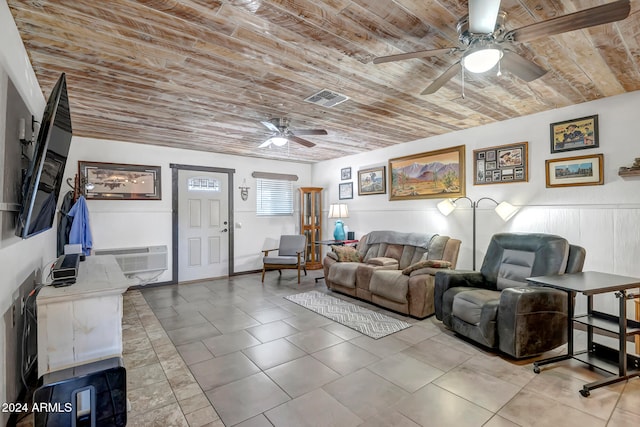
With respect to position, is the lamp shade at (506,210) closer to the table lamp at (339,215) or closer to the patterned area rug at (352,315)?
the patterned area rug at (352,315)

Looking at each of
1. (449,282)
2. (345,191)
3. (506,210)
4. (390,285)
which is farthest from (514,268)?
(345,191)

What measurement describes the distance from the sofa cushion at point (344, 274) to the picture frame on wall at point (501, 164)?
2.09 m

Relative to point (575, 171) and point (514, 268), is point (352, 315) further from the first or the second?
point (575, 171)

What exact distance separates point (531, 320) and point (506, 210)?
5.44 ft

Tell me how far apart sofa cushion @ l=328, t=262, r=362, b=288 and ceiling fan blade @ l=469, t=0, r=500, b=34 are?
3.30 metres

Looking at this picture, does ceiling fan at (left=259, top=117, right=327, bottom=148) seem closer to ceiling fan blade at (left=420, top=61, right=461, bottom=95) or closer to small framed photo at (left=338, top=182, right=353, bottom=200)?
ceiling fan blade at (left=420, top=61, right=461, bottom=95)

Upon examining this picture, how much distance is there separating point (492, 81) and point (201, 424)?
3.48 m

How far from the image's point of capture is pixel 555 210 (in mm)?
3510

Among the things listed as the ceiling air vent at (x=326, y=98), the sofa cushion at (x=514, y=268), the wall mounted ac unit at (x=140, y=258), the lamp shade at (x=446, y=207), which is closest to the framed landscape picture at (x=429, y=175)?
the lamp shade at (x=446, y=207)

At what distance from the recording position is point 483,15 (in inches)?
62.1

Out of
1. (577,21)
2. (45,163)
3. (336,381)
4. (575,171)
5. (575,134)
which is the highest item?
(577,21)

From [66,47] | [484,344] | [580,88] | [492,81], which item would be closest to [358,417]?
[484,344]

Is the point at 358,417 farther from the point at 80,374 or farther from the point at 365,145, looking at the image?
the point at 365,145

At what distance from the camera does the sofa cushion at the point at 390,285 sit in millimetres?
3688
